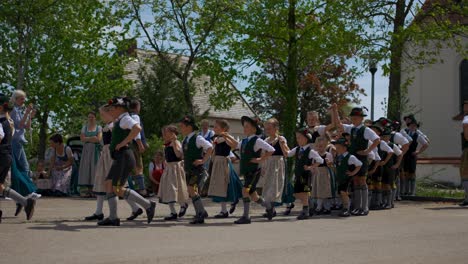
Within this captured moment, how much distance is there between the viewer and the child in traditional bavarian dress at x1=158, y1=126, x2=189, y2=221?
1155cm

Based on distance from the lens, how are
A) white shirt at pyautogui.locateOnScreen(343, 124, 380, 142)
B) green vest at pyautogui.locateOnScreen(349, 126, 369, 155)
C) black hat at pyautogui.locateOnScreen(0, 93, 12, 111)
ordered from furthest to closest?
1. green vest at pyautogui.locateOnScreen(349, 126, 369, 155)
2. white shirt at pyautogui.locateOnScreen(343, 124, 380, 142)
3. black hat at pyautogui.locateOnScreen(0, 93, 12, 111)

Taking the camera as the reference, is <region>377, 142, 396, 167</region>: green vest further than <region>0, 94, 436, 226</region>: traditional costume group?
Yes

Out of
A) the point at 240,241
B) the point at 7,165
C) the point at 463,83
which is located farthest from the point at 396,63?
the point at 463,83

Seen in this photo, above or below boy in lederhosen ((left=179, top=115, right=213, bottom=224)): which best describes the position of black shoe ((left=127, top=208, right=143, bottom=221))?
below

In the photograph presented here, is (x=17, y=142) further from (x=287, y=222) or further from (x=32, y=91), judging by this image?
(x=32, y=91)

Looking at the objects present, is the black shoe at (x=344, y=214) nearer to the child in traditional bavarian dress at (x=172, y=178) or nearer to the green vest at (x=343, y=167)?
the green vest at (x=343, y=167)

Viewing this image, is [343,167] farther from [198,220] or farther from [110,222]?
[110,222]

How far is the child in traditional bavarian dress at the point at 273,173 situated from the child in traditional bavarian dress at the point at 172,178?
4.25 feet

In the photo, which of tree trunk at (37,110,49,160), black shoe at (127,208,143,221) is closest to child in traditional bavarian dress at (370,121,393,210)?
black shoe at (127,208,143,221)

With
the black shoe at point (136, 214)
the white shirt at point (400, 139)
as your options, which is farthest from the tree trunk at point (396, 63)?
the black shoe at point (136, 214)

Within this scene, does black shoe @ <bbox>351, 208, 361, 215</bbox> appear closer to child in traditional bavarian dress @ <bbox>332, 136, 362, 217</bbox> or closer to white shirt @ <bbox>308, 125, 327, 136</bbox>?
child in traditional bavarian dress @ <bbox>332, 136, 362, 217</bbox>

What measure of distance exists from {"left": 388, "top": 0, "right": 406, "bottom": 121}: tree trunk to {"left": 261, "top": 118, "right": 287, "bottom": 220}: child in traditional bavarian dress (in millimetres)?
9603

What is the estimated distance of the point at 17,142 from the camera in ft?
38.9

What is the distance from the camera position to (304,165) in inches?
482
